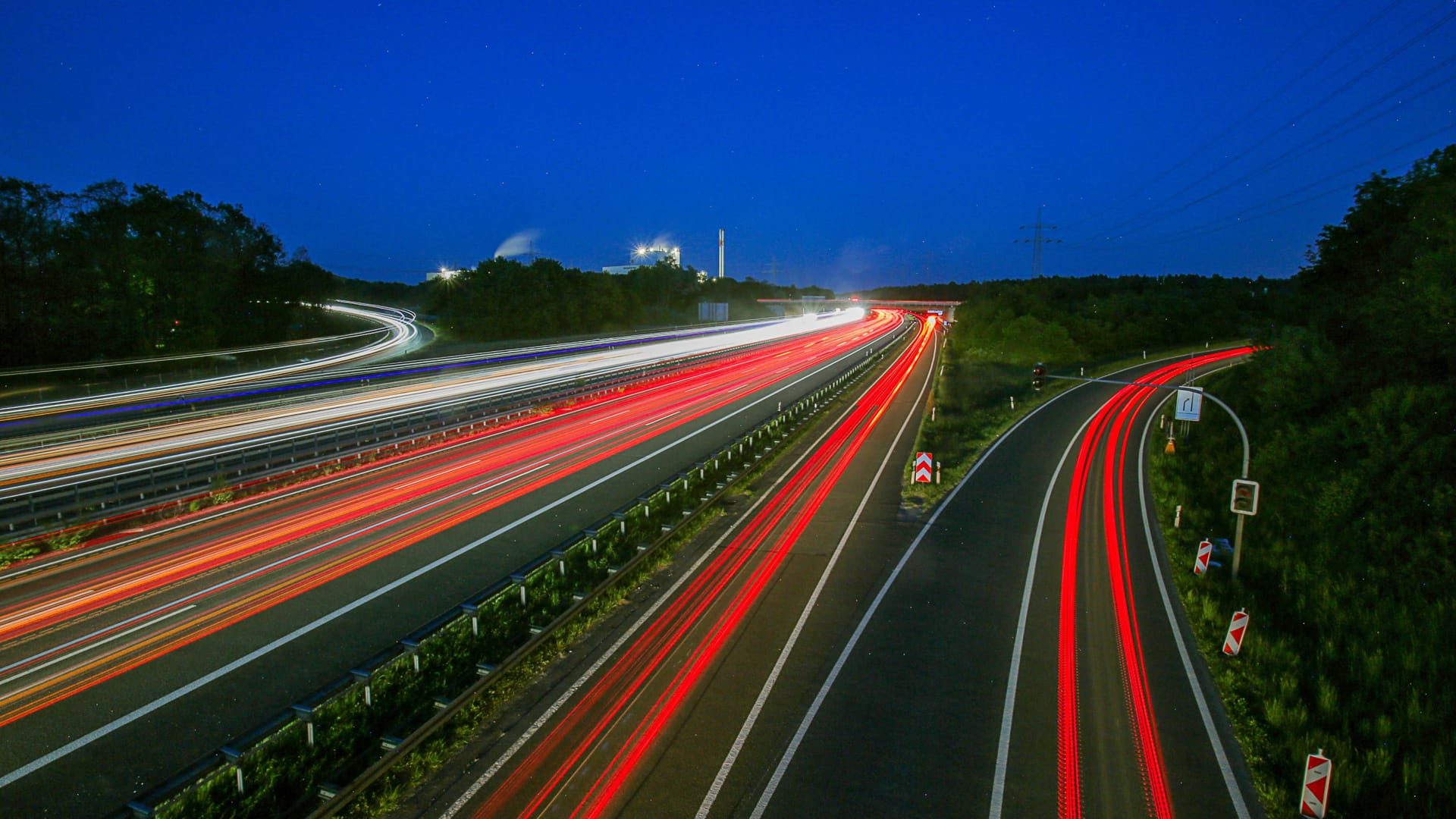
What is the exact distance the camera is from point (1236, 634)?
11867 millimetres

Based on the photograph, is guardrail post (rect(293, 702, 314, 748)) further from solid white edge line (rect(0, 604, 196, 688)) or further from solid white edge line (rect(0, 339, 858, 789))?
solid white edge line (rect(0, 604, 196, 688))

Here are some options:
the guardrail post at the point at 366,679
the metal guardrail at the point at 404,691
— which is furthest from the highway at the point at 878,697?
the guardrail post at the point at 366,679

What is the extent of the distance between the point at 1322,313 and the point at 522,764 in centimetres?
3906

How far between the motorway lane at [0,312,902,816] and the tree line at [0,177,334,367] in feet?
101

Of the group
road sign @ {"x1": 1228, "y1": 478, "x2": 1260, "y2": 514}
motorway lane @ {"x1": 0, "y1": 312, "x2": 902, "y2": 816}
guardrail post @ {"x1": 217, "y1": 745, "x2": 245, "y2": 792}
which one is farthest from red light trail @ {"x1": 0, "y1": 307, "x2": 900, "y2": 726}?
road sign @ {"x1": 1228, "y1": 478, "x2": 1260, "y2": 514}

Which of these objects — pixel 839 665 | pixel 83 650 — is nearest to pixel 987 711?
pixel 839 665

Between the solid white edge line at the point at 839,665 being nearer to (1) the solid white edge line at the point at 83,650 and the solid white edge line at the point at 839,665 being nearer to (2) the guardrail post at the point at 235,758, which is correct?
(2) the guardrail post at the point at 235,758

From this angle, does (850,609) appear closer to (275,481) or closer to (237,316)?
(275,481)

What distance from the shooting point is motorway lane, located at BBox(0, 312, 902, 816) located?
25.9 ft

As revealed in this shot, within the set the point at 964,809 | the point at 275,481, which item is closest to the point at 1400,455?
the point at 964,809

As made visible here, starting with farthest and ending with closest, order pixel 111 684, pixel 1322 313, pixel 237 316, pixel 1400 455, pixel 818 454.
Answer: pixel 237 316 → pixel 1322 313 → pixel 818 454 → pixel 1400 455 → pixel 111 684

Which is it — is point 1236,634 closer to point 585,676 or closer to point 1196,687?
point 1196,687

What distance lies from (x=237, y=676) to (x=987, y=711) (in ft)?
35.7

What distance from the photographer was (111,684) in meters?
9.78
